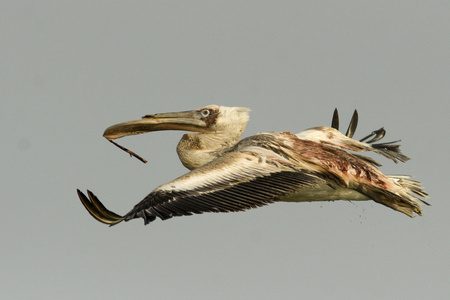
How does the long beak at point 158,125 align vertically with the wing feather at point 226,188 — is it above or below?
above

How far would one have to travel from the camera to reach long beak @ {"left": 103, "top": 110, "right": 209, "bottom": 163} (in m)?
13.8

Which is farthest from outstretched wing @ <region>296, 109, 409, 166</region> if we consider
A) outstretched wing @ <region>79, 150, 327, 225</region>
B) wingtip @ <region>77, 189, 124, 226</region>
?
wingtip @ <region>77, 189, 124, 226</region>

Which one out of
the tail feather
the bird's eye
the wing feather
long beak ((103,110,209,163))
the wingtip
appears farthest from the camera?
the bird's eye

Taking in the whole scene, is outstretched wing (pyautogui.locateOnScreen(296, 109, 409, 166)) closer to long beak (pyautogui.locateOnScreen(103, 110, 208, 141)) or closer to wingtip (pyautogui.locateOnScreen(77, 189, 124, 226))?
long beak (pyautogui.locateOnScreen(103, 110, 208, 141))

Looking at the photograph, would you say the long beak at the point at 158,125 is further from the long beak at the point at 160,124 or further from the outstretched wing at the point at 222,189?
the outstretched wing at the point at 222,189

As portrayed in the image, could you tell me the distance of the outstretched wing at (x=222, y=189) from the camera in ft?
39.5

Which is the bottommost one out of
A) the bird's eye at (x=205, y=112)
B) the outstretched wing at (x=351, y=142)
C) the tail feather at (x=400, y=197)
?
the tail feather at (x=400, y=197)

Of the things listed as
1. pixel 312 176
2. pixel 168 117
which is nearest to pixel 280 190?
pixel 312 176

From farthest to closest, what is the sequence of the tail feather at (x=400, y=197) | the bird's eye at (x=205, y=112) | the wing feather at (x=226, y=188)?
the bird's eye at (x=205, y=112) < the tail feather at (x=400, y=197) < the wing feather at (x=226, y=188)

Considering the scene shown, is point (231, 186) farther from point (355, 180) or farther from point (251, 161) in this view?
point (355, 180)

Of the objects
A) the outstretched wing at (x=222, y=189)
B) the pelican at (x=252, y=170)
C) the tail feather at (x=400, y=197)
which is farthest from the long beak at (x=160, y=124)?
the tail feather at (x=400, y=197)

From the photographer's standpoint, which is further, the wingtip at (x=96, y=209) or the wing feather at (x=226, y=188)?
the wingtip at (x=96, y=209)

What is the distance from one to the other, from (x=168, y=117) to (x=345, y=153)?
2635mm

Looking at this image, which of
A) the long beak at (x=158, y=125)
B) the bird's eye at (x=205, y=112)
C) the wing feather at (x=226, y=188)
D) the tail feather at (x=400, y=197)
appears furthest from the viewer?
the bird's eye at (x=205, y=112)
